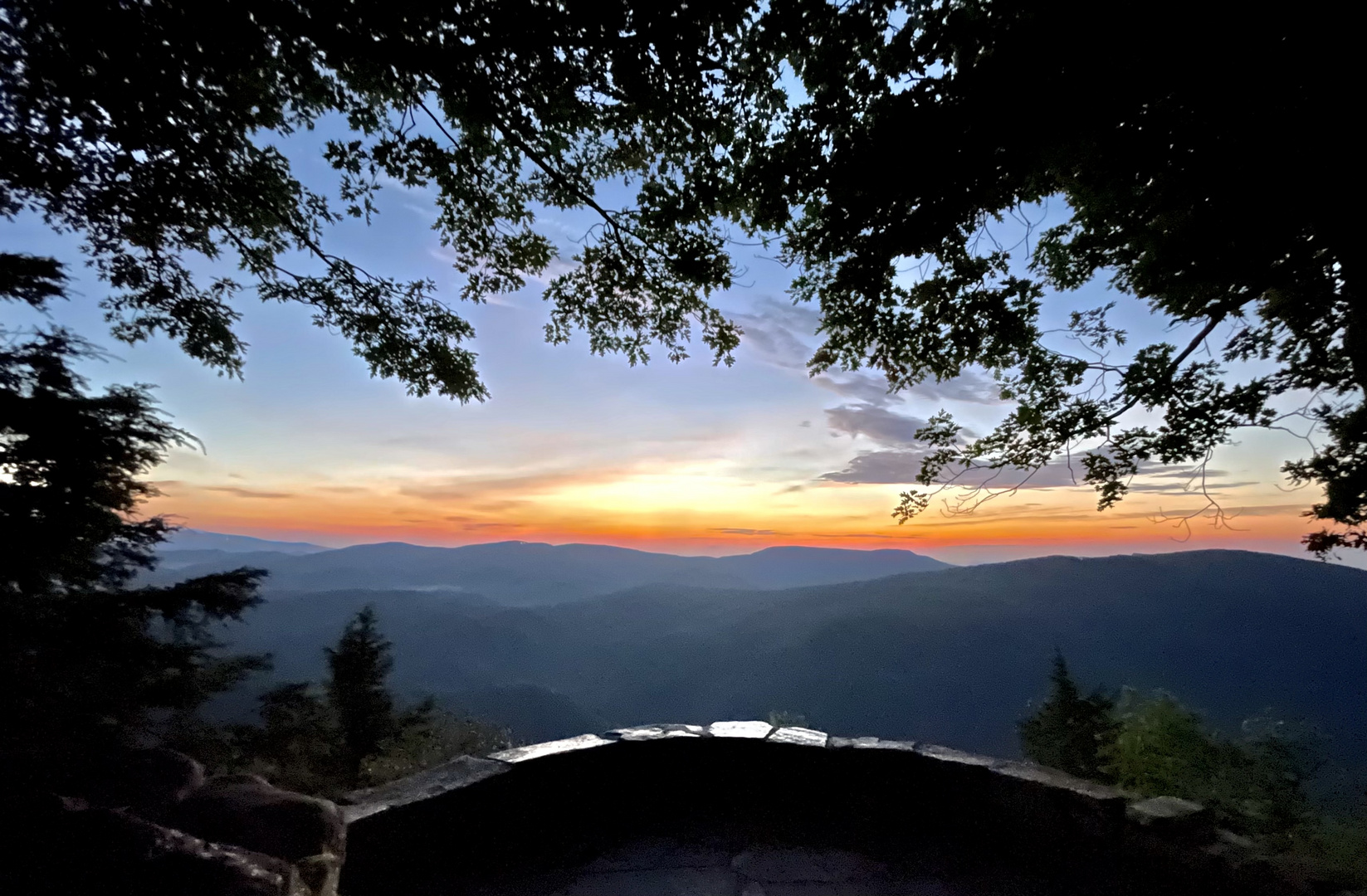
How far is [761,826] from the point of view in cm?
383

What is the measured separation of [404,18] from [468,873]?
5.86m

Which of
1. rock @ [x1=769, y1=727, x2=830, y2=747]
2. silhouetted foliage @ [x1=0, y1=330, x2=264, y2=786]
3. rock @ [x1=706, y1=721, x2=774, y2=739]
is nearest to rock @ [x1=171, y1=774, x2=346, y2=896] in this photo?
rock @ [x1=706, y1=721, x2=774, y2=739]

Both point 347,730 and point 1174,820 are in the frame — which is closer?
point 1174,820

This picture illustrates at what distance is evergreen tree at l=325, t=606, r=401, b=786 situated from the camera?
18812 millimetres

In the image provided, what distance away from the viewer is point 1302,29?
9.51 ft

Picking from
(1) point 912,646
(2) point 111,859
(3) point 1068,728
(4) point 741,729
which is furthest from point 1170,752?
(1) point 912,646

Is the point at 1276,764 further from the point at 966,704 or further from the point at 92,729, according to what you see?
the point at 966,704

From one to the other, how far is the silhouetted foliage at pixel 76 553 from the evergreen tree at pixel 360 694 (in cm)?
1276

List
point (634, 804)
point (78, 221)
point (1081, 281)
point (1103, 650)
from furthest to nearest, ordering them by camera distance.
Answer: point (1103, 650)
point (1081, 281)
point (78, 221)
point (634, 804)

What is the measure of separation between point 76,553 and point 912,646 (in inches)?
4849

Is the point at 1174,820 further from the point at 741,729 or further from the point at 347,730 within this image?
the point at 347,730

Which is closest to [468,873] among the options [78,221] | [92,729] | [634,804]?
[634,804]

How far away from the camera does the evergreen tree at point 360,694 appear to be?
1881 cm

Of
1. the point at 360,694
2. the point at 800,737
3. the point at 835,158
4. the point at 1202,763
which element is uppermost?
the point at 835,158
